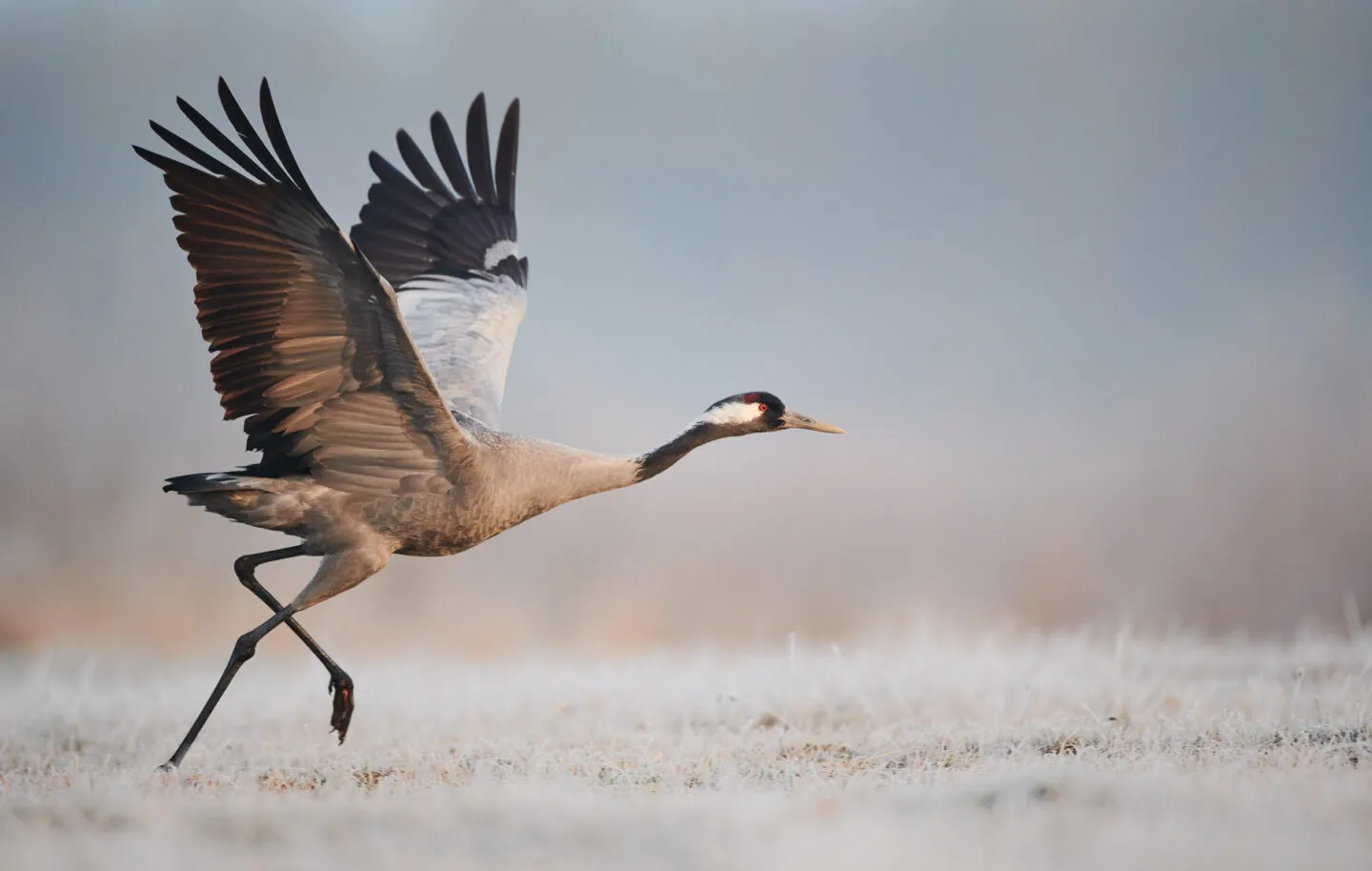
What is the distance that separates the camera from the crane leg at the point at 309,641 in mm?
5293

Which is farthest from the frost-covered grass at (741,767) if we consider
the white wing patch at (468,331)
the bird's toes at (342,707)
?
the white wing patch at (468,331)

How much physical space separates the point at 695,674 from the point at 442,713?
1.36 meters

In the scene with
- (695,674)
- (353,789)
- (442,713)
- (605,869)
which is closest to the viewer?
(605,869)

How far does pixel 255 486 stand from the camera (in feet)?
16.7

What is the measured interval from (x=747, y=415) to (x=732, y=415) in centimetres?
7

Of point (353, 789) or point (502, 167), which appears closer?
point (353, 789)

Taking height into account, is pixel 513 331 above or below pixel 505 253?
below

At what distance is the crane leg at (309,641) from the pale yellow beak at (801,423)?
215 centimetres

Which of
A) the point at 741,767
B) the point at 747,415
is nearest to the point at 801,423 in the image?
the point at 747,415

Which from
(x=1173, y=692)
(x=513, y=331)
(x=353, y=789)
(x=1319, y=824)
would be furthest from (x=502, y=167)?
(x=1319, y=824)

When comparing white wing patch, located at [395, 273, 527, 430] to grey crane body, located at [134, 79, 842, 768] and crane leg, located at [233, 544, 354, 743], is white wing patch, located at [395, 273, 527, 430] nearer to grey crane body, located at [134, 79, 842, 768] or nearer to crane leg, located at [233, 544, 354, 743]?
grey crane body, located at [134, 79, 842, 768]

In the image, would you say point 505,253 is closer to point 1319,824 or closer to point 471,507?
point 471,507

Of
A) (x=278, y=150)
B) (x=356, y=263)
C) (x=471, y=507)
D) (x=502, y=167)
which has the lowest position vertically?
(x=471, y=507)

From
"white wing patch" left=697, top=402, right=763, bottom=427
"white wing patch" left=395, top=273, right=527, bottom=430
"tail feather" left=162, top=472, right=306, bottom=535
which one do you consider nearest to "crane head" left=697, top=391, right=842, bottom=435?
"white wing patch" left=697, top=402, right=763, bottom=427
